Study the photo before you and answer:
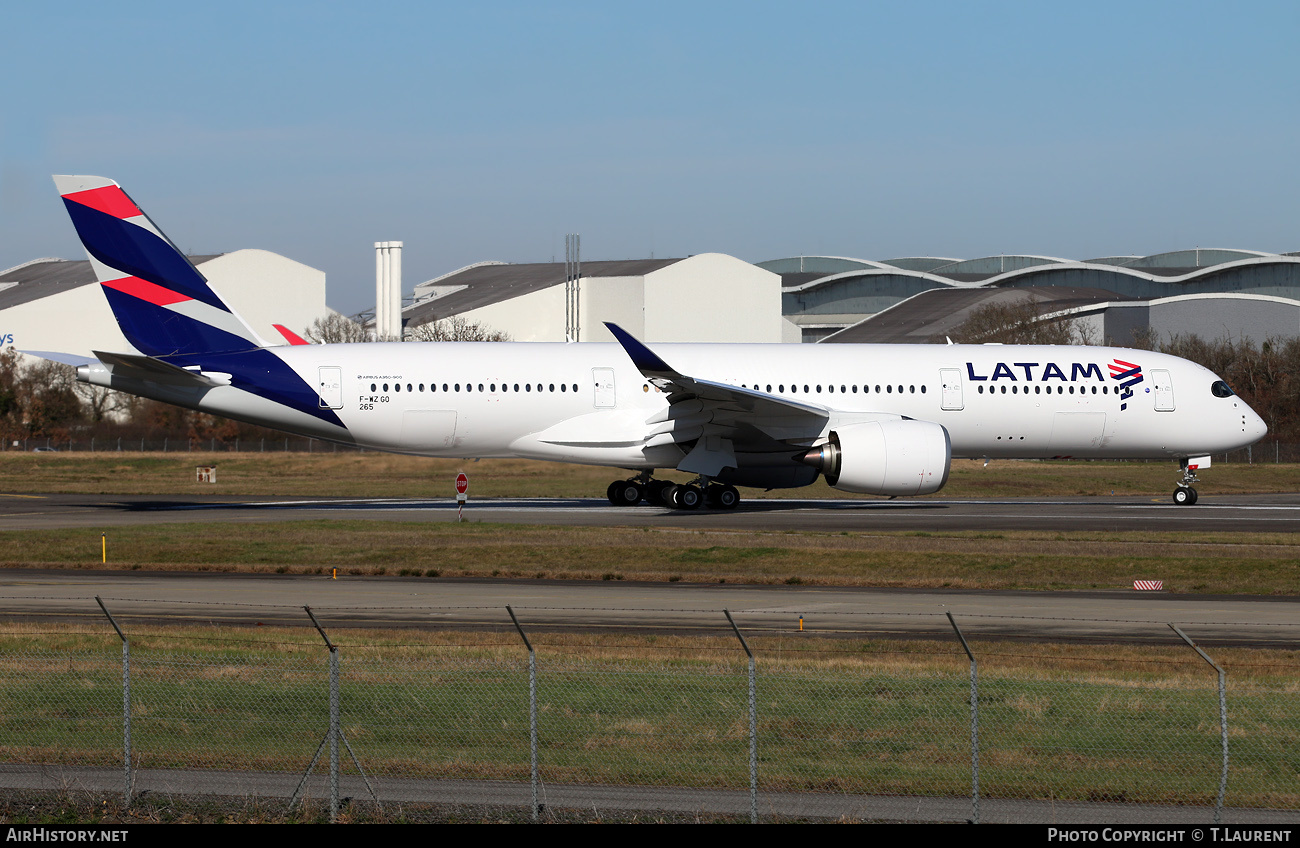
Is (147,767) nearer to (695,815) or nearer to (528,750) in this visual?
(528,750)

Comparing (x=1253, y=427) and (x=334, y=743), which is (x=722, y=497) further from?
(x=334, y=743)

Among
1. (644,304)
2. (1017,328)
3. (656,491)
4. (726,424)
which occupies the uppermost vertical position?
(644,304)

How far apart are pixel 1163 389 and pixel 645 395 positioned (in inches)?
569

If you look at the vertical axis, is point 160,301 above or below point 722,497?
above

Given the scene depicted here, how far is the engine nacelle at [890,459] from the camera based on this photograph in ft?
99.7

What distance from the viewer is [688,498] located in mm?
32625

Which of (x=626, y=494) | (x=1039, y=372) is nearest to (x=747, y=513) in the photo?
(x=626, y=494)

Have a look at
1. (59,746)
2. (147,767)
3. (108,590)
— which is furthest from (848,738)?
(108,590)

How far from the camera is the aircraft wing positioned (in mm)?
31109

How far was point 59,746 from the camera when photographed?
1090 cm

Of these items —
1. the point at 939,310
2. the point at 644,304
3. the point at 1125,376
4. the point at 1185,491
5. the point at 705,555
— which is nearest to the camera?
the point at 705,555

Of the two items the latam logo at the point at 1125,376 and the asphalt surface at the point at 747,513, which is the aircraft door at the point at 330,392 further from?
the latam logo at the point at 1125,376

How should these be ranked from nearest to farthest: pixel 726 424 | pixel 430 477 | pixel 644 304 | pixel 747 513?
pixel 726 424 < pixel 747 513 < pixel 430 477 < pixel 644 304

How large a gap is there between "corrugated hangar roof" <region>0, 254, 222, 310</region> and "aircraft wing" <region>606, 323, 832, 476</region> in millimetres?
69313
